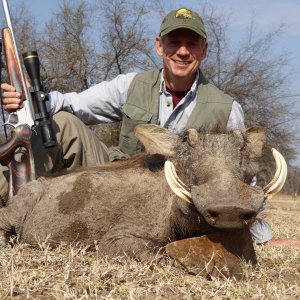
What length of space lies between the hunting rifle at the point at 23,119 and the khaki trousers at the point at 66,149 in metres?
0.20

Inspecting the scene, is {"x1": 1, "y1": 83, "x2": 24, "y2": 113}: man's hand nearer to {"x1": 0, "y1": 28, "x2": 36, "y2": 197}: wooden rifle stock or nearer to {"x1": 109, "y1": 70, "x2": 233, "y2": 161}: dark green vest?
{"x1": 0, "y1": 28, "x2": 36, "y2": 197}: wooden rifle stock

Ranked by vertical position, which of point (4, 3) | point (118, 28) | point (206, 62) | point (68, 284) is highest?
point (4, 3)

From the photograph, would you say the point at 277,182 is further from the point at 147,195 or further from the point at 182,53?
the point at 182,53

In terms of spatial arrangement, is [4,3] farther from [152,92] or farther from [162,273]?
[162,273]

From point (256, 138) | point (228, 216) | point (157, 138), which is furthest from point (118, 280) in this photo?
point (256, 138)

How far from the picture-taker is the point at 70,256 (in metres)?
3.62

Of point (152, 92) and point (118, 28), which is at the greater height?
point (152, 92)

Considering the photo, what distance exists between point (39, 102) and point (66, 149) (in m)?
0.55

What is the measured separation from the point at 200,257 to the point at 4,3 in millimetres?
3367

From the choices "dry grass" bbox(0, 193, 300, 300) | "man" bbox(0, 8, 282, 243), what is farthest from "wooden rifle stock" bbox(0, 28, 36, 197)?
"dry grass" bbox(0, 193, 300, 300)

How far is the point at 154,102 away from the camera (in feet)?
17.4

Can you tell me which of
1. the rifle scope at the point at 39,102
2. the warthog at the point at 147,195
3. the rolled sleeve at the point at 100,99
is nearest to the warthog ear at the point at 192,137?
the warthog at the point at 147,195

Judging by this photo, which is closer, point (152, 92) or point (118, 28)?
point (152, 92)

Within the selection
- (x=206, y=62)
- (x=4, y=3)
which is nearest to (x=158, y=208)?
(x=4, y=3)
